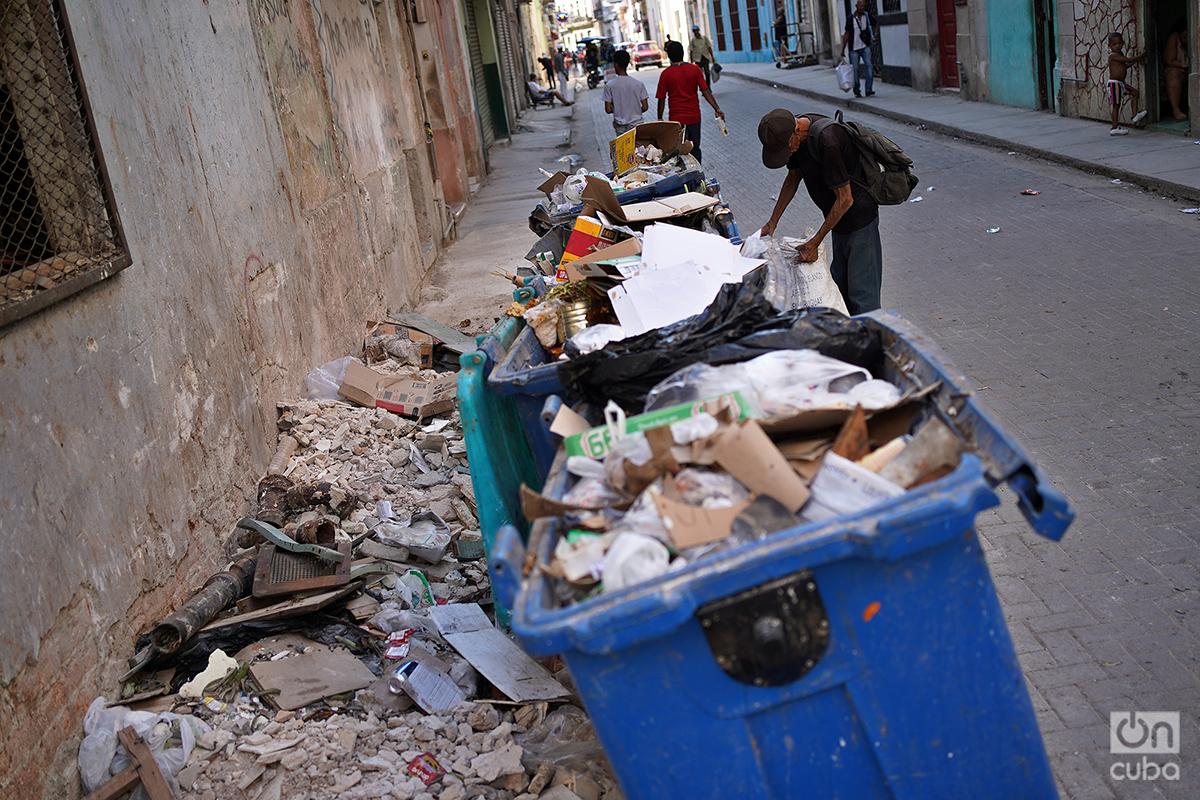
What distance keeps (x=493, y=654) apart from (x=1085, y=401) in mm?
3522

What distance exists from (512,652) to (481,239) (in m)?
9.75

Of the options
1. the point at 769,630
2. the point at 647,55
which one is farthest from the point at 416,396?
the point at 647,55

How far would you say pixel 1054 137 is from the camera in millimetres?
12820

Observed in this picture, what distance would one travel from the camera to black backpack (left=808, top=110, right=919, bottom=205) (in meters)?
5.55

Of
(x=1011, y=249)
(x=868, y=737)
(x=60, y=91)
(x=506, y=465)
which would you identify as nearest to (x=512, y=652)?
(x=506, y=465)

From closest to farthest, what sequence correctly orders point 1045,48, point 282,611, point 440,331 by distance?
point 282,611, point 440,331, point 1045,48

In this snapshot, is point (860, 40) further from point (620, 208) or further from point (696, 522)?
point (696, 522)

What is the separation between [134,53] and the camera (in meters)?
4.60

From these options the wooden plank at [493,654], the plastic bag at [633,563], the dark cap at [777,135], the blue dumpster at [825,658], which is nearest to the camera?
the blue dumpster at [825,658]

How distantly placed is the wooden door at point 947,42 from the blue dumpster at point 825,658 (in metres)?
19.3

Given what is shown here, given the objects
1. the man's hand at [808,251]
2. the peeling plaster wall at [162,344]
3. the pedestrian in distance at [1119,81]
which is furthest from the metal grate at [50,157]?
the pedestrian in distance at [1119,81]

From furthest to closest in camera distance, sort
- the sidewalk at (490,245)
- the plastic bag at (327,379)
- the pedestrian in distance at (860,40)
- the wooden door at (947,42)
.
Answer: the pedestrian in distance at (860,40) → the wooden door at (947,42) → the sidewalk at (490,245) → the plastic bag at (327,379)

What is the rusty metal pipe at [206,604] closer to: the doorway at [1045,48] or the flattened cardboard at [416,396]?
the flattened cardboard at [416,396]

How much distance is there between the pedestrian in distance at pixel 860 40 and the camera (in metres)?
19.6
